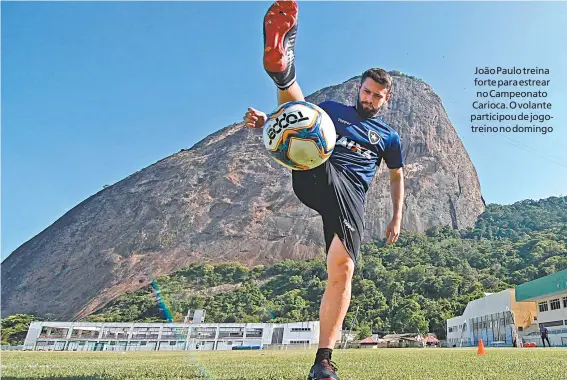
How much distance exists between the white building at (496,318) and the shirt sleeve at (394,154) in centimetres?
4576

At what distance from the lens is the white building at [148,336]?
75688 millimetres

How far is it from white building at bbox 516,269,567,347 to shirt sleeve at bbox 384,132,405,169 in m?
40.0

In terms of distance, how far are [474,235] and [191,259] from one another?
8090 cm

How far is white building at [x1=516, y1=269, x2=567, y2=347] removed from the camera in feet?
131

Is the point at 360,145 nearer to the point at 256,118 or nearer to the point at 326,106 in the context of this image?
the point at 326,106

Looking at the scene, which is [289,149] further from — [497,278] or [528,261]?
[528,261]

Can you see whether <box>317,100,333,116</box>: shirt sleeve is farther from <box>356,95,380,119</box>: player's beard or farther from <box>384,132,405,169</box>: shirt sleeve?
<box>384,132,405,169</box>: shirt sleeve

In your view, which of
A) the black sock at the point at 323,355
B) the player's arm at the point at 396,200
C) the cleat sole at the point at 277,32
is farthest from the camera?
the player's arm at the point at 396,200

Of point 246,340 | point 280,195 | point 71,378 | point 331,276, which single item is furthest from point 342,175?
point 280,195

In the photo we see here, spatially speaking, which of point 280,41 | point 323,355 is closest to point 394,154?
point 280,41

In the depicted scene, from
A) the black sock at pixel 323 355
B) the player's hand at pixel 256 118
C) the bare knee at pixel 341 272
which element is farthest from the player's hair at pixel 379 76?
the black sock at pixel 323 355

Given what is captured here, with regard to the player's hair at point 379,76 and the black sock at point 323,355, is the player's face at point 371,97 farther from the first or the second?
the black sock at point 323,355

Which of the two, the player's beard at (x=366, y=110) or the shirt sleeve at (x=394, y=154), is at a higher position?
the player's beard at (x=366, y=110)

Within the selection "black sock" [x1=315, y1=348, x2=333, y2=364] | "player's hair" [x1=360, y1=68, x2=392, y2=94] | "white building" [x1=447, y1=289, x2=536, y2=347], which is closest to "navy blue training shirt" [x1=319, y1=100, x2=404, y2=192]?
"player's hair" [x1=360, y1=68, x2=392, y2=94]
